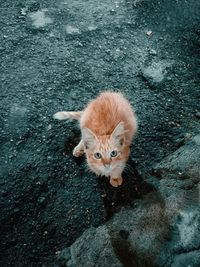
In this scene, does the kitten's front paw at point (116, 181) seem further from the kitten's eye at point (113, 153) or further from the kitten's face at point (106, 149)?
the kitten's eye at point (113, 153)

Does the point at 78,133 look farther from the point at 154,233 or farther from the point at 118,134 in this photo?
the point at 154,233

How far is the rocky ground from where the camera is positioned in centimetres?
318

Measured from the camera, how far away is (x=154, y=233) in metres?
3.13

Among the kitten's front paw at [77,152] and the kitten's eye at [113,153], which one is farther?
the kitten's front paw at [77,152]

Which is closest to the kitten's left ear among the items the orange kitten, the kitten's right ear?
the orange kitten

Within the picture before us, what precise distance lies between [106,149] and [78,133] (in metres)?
0.91

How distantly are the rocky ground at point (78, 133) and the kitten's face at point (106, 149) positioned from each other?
421mm

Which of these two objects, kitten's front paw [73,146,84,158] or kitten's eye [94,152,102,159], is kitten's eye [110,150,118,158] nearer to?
kitten's eye [94,152,102,159]

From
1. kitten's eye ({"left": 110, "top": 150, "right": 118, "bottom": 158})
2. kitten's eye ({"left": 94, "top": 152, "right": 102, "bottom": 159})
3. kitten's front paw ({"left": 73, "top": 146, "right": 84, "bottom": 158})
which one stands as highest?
kitten's eye ({"left": 110, "top": 150, "right": 118, "bottom": 158})

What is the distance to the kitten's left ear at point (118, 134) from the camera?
3.03 m

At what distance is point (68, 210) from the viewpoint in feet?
11.3

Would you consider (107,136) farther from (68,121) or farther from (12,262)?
(12,262)

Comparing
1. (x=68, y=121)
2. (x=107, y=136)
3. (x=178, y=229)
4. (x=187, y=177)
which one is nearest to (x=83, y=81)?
(x=68, y=121)

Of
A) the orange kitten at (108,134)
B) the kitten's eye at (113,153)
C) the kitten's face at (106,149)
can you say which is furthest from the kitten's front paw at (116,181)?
the kitten's eye at (113,153)
